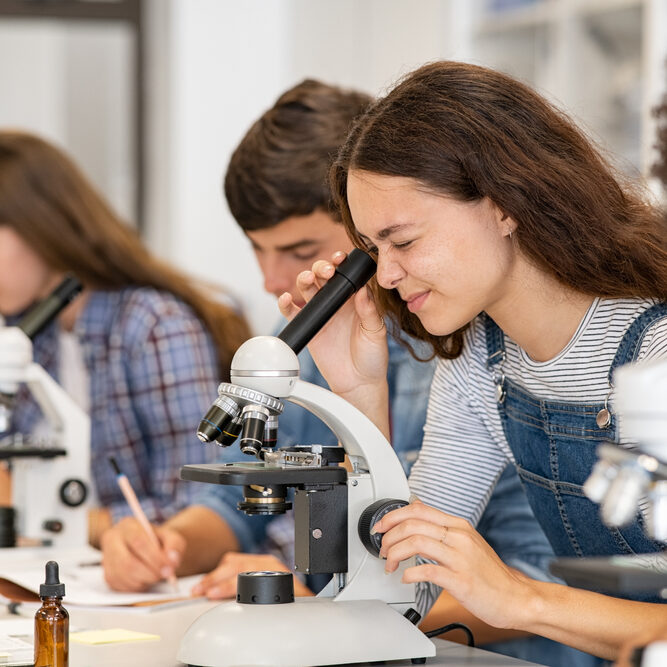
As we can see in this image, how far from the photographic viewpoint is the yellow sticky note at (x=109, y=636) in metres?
1.48

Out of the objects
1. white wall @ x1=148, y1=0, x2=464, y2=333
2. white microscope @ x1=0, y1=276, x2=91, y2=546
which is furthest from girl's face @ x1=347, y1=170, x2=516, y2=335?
white wall @ x1=148, y1=0, x2=464, y2=333

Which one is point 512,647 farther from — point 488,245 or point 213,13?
point 213,13

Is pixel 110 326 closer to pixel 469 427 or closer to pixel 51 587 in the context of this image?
pixel 469 427

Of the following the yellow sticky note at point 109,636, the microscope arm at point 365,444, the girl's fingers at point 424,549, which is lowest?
the yellow sticky note at point 109,636

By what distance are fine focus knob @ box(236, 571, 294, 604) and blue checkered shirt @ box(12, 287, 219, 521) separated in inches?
49.6

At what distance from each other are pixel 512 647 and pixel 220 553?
560mm

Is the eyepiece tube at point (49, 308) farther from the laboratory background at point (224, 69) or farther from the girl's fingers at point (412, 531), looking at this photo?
the laboratory background at point (224, 69)

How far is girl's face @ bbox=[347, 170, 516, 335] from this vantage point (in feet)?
4.58

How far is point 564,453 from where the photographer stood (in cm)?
155

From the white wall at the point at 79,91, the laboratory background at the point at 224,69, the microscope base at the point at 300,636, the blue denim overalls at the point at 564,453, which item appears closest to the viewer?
the microscope base at the point at 300,636

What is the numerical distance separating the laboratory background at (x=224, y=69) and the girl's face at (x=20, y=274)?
114 centimetres

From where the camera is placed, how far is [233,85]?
4.00 meters

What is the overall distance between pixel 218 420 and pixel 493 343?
533 millimetres

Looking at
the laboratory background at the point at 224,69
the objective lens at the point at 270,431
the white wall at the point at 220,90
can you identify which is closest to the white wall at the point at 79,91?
the laboratory background at the point at 224,69
